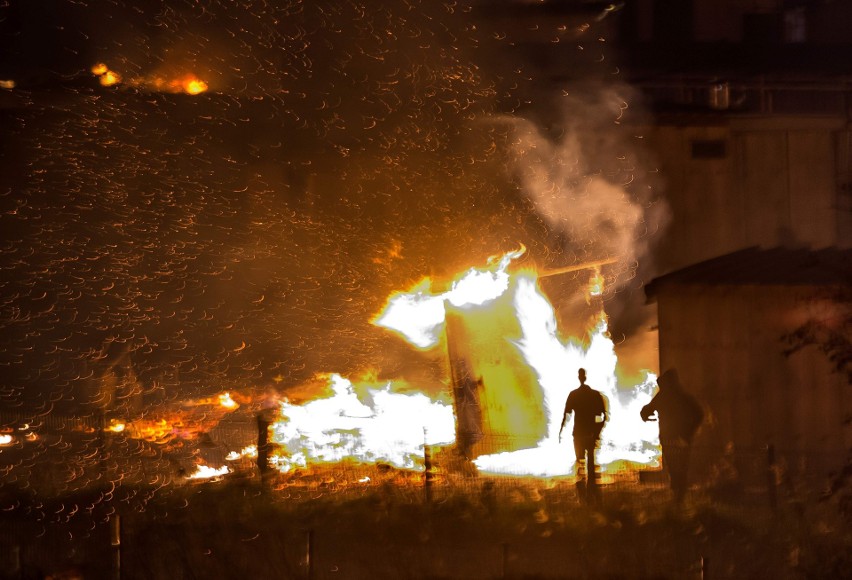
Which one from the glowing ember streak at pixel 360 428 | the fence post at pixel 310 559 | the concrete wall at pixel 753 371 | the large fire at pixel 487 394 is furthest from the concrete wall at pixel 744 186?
the fence post at pixel 310 559

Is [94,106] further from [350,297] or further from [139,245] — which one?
[350,297]

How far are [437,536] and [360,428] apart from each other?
442cm

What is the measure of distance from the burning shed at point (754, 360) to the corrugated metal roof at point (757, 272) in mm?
15

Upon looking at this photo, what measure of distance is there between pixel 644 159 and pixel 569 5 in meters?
3.53

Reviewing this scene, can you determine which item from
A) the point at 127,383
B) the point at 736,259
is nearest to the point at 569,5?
the point at 736,259

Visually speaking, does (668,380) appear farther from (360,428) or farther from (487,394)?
(360,428)

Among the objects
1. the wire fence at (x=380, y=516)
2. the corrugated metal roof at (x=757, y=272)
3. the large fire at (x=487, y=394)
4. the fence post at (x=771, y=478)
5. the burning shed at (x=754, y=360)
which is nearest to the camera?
the wire fence at (x=380, y=516)

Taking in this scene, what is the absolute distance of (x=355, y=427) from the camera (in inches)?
516

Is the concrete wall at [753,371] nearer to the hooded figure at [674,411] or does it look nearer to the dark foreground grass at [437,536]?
the hooded figure at [674,411]

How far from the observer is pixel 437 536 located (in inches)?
345

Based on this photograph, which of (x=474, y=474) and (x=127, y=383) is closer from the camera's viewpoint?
(x=474, y=474)

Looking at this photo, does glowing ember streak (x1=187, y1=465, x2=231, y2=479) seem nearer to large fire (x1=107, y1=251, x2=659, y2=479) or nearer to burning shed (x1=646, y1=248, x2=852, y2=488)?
large fire (x1=107, y1=251, x2=659, y2=479)

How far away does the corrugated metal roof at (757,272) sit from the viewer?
11.2 metres

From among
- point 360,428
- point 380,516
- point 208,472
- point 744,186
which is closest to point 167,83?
point 360,428
